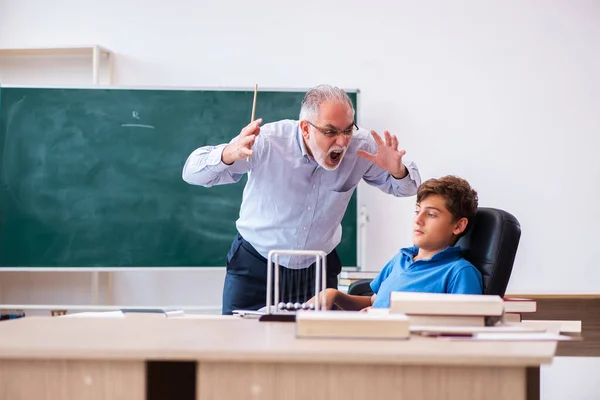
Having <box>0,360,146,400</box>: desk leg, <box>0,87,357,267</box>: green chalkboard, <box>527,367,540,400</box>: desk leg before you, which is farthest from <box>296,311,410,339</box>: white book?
<box>0,87,357,267</box>: green chalkboard

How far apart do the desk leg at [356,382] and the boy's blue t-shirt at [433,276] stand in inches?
31.6

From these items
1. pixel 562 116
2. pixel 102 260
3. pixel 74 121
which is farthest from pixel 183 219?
pixel 562 116

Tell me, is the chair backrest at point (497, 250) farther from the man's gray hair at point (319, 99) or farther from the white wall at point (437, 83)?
the white wall at point (437, 83)

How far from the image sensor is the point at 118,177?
409 centimetres

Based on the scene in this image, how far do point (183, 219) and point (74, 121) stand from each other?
0.82 m

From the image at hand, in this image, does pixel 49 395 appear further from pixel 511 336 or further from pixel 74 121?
pixel 74 121

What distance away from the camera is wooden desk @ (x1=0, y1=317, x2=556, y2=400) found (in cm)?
116

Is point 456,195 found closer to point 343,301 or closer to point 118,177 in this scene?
point 343,301

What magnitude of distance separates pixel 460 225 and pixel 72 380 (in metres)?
1.29

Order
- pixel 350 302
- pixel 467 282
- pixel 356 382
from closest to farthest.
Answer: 1. pixel 356 382
2. pixel 467 282
3. pixel 350 302

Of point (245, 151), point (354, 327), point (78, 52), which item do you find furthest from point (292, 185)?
point (78, 52)

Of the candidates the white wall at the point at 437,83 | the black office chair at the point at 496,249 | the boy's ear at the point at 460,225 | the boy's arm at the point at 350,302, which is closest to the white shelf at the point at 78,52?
the white wall at the point at 437,83

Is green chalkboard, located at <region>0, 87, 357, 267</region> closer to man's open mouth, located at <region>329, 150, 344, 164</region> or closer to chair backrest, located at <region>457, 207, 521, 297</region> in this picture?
man's open mouth, located at <region>329, 150, 344, 164</region>

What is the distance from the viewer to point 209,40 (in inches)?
170
